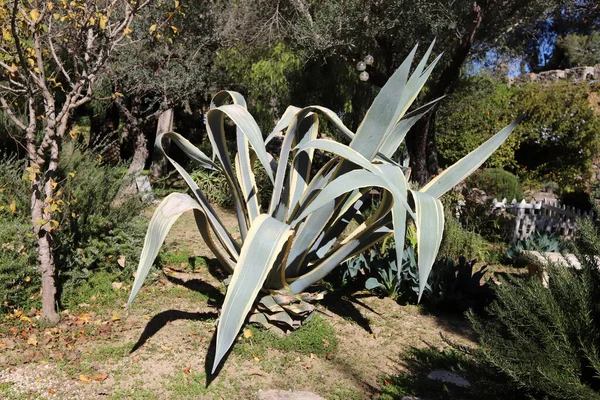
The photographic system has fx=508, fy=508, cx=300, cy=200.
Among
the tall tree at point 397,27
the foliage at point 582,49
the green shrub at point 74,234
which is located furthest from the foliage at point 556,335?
the foliage at point 582,49

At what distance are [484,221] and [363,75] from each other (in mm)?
2906

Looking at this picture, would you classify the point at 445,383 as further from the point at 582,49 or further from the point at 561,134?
the point at 582,49

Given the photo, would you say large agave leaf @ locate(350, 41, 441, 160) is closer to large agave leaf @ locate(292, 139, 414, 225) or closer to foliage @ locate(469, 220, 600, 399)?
large agave leaf @ locate(292, 139, 414, 225)

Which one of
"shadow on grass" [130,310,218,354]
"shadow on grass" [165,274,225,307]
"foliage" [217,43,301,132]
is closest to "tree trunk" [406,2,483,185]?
"foliage" [217,43,301,132]

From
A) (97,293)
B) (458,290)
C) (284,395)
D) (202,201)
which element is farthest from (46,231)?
(458,290)

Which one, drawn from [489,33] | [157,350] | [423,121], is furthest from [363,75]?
[157,350]

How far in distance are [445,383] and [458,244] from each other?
10.5 ft

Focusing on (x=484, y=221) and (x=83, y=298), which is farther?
(x=484, y=221)

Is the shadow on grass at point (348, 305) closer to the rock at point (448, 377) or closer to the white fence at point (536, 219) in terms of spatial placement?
the rock at point (448, 377)

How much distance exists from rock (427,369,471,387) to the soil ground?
233 millimetres

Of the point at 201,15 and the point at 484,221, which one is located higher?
the point at 201,15

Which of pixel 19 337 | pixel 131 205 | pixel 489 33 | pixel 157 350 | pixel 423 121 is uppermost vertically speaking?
pixel 489 33

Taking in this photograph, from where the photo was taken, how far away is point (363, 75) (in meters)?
7.70

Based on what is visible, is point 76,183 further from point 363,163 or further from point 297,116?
point 363,163
